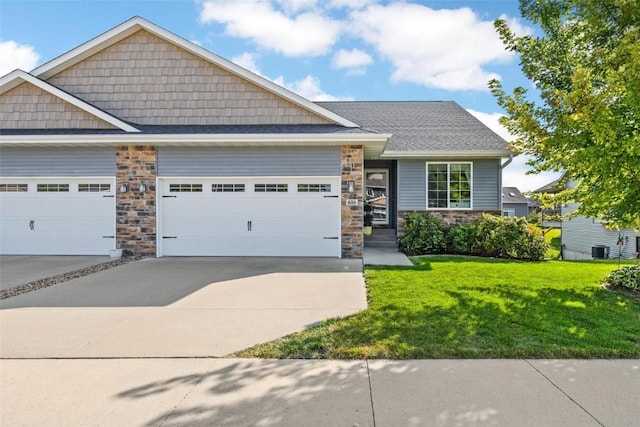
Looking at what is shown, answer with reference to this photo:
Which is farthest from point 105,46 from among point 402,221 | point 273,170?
point 402,221

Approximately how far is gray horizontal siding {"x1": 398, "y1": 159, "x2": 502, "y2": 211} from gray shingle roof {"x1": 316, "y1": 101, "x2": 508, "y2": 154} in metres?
0.58

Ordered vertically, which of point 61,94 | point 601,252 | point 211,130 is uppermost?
point 61,94

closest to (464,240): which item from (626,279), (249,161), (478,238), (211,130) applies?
(478,238)

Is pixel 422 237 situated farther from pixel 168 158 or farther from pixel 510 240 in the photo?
pixel 168 158

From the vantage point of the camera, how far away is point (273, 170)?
10.0 metres

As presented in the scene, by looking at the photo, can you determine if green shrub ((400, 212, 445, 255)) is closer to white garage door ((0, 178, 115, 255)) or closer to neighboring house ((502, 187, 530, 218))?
white garage door ((0, 178, 115, 255))

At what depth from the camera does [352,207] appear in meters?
9.88

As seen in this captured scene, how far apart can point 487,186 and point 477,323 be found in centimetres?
870

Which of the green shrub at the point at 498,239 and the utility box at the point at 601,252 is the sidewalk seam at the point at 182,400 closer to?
the green shrub at the point at 498,239

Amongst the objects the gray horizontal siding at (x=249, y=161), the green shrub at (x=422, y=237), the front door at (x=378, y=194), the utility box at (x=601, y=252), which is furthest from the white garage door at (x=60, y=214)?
the utility box at (x=601, y=252)

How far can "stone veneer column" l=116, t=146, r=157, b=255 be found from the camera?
33.2 ft

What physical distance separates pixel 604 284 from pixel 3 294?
10.6 m

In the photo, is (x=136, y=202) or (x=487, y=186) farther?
(x=487, y=186)

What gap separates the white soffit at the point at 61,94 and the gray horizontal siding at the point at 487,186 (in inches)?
413
